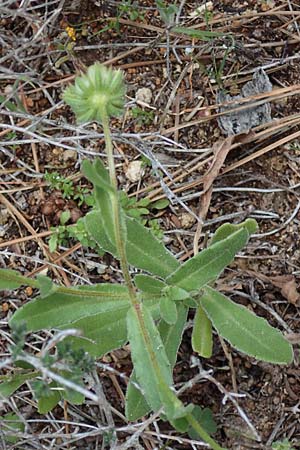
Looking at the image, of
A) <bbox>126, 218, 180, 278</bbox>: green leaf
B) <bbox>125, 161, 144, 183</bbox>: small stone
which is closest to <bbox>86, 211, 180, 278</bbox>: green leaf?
<bbox>126, 218, 180, 278</bbox>: green leaf

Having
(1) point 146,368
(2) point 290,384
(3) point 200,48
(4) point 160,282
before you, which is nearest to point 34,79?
(3) point 200,48

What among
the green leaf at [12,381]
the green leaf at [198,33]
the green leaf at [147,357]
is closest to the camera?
the green leaf at [147,357]

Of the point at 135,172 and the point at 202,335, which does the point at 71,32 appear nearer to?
the point at 135,172

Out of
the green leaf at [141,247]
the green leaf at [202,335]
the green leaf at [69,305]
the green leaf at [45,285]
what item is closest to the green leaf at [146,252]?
the green leaf at [141,247]

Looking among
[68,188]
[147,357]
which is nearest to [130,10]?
[68,188]

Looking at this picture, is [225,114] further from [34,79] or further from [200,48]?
[34,79]

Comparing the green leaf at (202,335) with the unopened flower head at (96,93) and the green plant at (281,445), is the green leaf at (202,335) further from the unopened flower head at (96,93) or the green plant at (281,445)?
the unopened flower head at (96,93)
